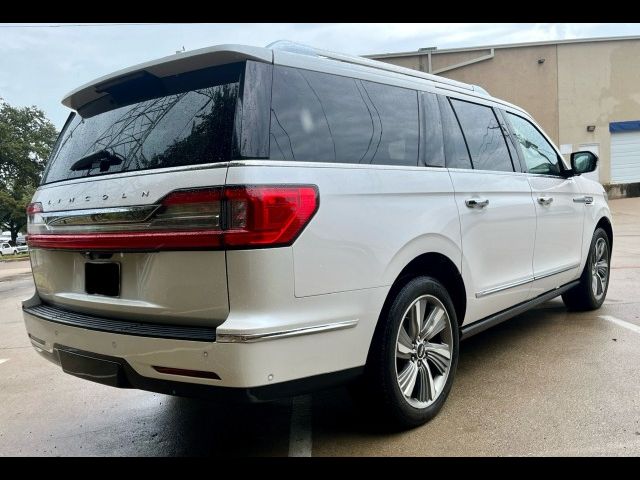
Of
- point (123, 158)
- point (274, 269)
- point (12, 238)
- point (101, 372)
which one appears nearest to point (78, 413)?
point (101, 372)

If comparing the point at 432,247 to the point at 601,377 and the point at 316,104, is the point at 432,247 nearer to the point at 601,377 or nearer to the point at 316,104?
the point at 316,104

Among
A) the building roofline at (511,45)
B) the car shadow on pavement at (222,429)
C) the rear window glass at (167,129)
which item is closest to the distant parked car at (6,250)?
the building roofline at (511,45)

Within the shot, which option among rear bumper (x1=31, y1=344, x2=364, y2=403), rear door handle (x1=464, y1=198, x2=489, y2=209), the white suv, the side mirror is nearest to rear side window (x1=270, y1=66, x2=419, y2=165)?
the white suv

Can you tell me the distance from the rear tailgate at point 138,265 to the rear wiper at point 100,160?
8cm

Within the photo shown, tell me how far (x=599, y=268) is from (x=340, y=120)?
3896mm

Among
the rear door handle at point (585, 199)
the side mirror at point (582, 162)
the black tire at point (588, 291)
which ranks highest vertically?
the side mirror at point (582, 162)

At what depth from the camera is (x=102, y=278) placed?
2.46m

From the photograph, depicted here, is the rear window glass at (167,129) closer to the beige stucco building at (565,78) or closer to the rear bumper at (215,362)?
the rear bumper at (215,362)

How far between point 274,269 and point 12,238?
6755 centimetres

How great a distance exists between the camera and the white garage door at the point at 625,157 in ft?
83.0

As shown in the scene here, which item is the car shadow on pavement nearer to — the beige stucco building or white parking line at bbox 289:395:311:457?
white parking line at bbox 289:395:311:457

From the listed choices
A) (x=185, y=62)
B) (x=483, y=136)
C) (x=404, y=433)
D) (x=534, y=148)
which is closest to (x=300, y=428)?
(x=404, y=433)

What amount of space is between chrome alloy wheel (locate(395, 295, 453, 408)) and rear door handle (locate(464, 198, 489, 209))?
0.66 meters

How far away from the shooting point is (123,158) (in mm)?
2480
